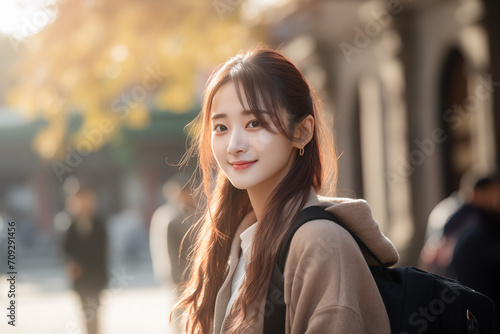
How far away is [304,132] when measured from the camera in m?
2.40

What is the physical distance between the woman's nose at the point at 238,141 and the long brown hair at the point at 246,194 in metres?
0.08

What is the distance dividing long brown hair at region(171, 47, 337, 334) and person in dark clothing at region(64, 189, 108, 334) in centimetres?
518

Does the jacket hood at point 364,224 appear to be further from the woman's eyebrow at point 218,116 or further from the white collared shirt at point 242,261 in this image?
the woman's eyebrow at point 218,116

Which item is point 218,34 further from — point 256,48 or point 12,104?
point 256,48

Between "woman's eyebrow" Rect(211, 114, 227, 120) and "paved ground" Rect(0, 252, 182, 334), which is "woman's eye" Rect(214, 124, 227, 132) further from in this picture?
"paved ground" Rect(0, 252, 182, 334)

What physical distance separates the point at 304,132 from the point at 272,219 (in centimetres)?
32

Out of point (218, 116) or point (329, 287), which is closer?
point (329, 287)

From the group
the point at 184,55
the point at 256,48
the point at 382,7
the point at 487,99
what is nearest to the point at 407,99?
the point at 382,7

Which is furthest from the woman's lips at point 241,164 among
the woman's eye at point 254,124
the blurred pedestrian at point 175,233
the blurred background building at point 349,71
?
the blurred background building at point 349,71

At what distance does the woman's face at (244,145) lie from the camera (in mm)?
2318

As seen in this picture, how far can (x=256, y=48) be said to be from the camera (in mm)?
2479

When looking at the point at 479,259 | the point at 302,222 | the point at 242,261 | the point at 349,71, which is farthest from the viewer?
the point at 349,71

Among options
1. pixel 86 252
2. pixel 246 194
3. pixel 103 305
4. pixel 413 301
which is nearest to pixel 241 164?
pixel 246 194

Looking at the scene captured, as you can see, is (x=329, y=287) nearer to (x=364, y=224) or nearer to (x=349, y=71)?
(x=364, y=224)
